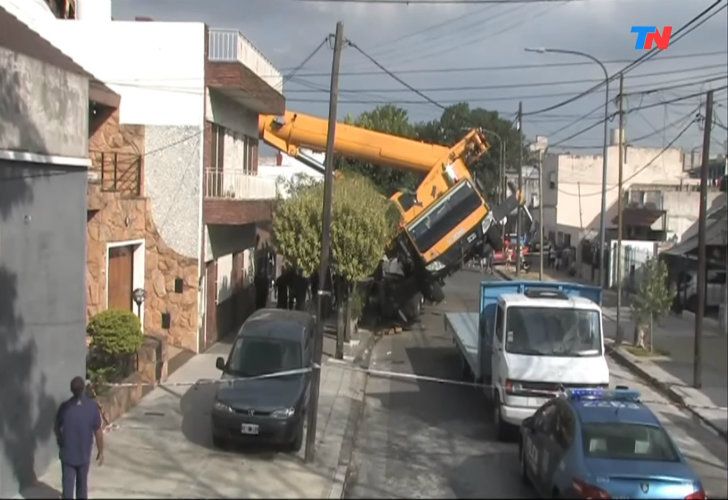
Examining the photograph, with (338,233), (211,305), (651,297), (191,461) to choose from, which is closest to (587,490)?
(191,461)

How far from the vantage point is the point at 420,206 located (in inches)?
1134

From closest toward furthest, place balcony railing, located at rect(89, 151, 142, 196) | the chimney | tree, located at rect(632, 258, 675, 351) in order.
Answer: balcony railing, located at rect(89, 151, 142, 196), tree, located at rect(632, 258, 675, 351), the chimney

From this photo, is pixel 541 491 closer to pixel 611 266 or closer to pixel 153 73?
pixel 153 73

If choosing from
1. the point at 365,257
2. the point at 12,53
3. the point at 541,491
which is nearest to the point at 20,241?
the point at 12,53

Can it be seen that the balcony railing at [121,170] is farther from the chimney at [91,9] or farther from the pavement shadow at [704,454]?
the pavement shadow at [704,454]

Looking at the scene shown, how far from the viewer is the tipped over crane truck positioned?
92.7 feet

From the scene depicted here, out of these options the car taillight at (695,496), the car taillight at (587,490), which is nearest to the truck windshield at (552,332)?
the car taillight at (587,490)

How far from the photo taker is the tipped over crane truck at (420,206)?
1113 inches

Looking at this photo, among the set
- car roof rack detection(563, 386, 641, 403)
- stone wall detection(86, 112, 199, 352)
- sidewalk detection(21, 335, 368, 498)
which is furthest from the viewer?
stone wall detection(86, 112, 199, 352)

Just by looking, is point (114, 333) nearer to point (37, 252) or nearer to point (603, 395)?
point (37, 252)

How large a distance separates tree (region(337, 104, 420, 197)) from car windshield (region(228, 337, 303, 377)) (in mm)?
30245

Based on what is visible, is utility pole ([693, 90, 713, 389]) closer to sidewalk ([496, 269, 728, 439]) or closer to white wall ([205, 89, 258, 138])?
sidewalk ([496, 269, 728, 439])

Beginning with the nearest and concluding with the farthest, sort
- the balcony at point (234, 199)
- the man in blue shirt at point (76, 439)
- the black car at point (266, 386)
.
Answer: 1. the man in blue shirt at point (76, 439)
2. the black car at point (266, 386)
3. the balcony at point (234, 199)

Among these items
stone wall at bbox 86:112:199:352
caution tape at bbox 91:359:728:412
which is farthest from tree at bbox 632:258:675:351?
stone wall at bbox 86:112:199:352
